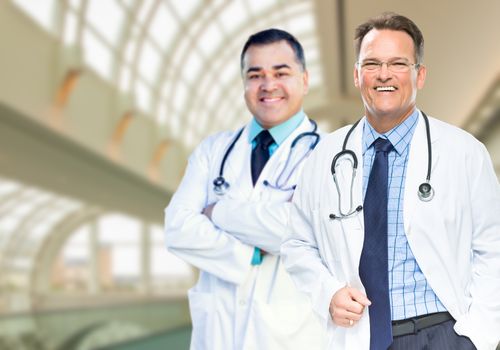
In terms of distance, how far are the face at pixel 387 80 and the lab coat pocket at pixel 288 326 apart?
103 cm

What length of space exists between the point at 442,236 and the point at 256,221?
1.02m

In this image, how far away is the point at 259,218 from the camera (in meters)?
3.07

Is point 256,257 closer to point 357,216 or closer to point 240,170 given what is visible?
point 240,170

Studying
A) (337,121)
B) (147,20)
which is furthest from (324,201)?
(337,121)

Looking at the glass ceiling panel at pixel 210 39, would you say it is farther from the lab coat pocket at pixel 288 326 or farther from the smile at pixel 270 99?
the lab coat pocket at pixel 288 326

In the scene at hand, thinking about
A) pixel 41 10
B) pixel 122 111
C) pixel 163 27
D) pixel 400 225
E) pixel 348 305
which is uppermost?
pixel 163 27

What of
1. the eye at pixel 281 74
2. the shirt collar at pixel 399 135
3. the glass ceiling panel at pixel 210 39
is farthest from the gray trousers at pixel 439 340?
the glass ceiling panel at pixel 210 39

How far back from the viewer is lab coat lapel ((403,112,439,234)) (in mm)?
2225

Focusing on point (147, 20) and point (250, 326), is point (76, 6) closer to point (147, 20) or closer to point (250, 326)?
point (147, 20)

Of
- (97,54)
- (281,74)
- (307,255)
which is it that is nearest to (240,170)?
(281,74)

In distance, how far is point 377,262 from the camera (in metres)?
2.20

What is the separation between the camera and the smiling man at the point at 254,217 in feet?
10.2

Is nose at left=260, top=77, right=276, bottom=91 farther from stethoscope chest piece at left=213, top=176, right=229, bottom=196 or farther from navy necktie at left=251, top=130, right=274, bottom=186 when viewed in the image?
stethoscope chest piece at left=213, top=176, right=229, bottom=196

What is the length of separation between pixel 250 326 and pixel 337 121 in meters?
25.3
